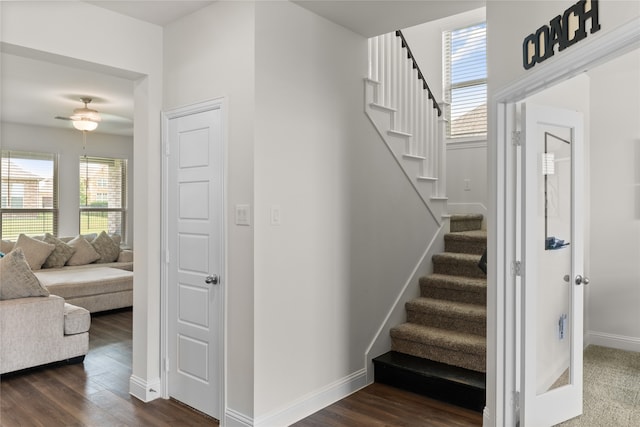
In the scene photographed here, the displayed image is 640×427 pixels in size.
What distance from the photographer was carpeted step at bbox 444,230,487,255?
439 centimetres

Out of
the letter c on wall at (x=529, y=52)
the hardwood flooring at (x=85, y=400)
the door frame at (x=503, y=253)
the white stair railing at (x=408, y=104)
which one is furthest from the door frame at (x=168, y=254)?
the letter c on wall at (x=529, y=52)

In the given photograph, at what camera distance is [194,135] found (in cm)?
313

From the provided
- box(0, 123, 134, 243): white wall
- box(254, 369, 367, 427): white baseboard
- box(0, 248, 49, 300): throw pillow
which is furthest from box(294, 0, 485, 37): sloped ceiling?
box(0, 123, 134, 243): white wall

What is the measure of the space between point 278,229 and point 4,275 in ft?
8.55

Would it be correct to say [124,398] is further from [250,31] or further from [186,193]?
[250,31]

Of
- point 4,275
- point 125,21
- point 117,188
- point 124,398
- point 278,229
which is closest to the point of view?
point 278,229

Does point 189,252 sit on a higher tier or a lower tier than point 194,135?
lower

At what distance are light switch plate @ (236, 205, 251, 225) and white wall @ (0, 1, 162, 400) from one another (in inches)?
34.6

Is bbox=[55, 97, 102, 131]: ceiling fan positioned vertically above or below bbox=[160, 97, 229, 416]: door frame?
above

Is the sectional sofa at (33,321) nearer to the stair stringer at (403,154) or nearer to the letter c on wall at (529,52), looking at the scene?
the stair stringer at (403,154)

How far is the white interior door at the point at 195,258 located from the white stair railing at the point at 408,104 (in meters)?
1.46

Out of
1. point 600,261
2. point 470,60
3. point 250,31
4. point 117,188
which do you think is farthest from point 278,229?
point 117,188

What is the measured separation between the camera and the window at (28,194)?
7.12m

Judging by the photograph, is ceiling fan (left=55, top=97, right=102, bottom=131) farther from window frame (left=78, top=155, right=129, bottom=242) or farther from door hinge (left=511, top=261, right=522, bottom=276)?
door hinge (left=511, top=261, right=522, bottom=276)
